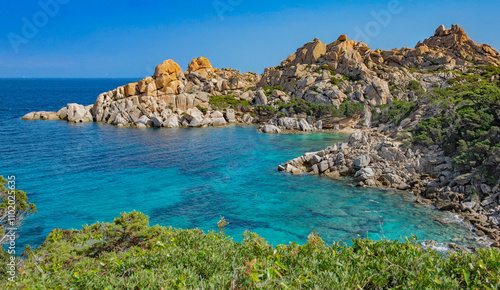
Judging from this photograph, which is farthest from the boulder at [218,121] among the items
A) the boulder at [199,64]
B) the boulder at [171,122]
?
the boulder at [199,64]

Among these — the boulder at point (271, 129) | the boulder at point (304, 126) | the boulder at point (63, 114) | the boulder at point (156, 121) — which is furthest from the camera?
the boulder at point (63, 114)

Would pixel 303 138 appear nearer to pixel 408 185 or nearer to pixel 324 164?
pixel 324 164

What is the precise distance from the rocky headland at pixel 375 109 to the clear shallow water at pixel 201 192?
3.52 m

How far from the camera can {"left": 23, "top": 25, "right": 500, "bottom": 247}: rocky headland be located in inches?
1099

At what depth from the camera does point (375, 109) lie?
73.1 meters

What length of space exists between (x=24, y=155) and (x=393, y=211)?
4577cm

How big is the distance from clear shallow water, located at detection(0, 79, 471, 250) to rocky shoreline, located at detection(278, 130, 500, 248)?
1.66 metres

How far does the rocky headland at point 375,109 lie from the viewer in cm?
2792

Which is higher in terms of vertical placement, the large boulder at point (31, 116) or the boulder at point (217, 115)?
the boulder at point (217, 115)

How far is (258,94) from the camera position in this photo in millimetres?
84000

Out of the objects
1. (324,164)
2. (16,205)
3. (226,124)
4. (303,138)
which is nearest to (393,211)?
(324,164)

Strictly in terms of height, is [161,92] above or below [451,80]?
below

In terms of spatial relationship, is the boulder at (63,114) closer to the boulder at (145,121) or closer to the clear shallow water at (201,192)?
the boulder at (145,121)

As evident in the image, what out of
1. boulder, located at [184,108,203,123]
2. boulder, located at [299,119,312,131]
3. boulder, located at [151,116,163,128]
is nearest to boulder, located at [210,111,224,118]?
boulder, located at [184,108,203,123]
